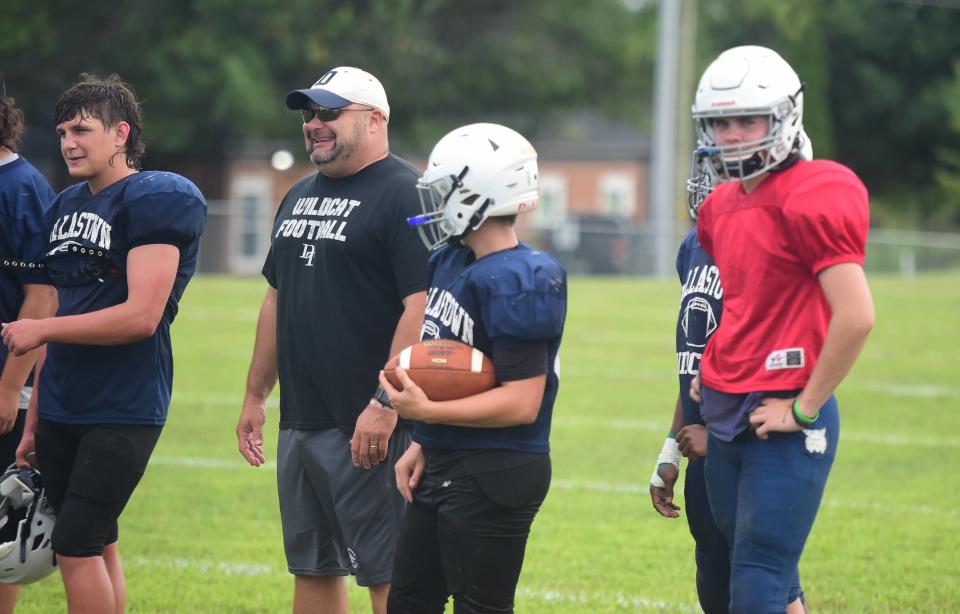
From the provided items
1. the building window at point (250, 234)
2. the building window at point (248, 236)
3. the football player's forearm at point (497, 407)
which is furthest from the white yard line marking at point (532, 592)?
the building window at point (250, 234)

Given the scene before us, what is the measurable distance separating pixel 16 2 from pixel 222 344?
19.4 meters

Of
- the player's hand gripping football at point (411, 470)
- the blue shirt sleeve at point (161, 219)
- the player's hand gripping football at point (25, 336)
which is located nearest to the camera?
the player's hand gripping football at point (411, 470)

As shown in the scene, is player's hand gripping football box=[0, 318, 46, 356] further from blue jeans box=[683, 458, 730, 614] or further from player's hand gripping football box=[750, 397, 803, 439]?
player's hand gripping football box=[750, 397, 803, 439]

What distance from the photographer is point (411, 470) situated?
13.4 feet

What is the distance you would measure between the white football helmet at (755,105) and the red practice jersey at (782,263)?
0.26ft

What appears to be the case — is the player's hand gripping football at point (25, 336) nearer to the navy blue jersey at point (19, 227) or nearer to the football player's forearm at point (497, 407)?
the navy blue jersey at point (19, 227)

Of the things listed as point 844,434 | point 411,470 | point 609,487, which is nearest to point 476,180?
point 411,470

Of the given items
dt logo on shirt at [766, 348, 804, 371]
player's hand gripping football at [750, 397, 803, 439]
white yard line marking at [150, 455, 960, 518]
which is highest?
dt logo on shirt at [766, 348, 804, 371]

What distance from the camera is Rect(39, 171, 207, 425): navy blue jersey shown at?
175 inches

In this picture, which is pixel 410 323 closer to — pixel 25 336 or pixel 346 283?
pixel 346 283

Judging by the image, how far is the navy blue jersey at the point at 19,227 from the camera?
4793mm

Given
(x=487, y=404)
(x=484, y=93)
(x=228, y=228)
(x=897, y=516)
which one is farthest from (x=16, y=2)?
(x=487, y=404)

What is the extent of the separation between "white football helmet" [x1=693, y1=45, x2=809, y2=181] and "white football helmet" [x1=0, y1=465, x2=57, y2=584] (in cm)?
255

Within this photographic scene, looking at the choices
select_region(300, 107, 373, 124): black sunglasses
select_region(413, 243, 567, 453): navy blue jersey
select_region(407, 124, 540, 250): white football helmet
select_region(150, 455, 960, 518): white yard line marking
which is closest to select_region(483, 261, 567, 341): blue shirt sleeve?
select_region(413, 243, 567, 453): navy blue jersey
